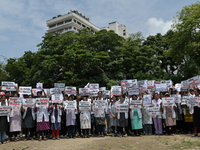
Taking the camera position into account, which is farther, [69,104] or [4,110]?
[69,104]

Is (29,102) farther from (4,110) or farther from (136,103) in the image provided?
(136,103)

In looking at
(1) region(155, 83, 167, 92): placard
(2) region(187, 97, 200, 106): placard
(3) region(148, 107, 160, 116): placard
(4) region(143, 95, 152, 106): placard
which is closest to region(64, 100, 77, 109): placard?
(4) region(143, 95, 152, 106): placard

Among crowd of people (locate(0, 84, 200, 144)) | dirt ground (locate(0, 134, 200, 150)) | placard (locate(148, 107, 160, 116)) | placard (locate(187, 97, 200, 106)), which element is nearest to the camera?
dirt ground (locate(0, 134, 200, 150))

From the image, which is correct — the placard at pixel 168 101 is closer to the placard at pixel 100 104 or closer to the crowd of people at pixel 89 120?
the crowd of people at pixel 89 120

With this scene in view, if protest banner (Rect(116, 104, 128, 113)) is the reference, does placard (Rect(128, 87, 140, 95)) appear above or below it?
above

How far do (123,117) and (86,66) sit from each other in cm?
1296

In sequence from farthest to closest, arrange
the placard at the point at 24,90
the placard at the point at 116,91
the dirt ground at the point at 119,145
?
the placard at the point at 116,91 < the placard at the point at 24,90 < the dirt ground at the point at 119,145

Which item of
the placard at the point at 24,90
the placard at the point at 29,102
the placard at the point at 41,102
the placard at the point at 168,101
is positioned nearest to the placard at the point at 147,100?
the placard at the point at 168,101

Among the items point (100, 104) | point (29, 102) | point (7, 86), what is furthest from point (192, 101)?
point (7, 86)

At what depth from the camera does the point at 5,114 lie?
788cm

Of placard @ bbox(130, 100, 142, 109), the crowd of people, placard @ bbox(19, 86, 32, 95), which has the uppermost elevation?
placard @ bbox(19, 86, 32, 95)

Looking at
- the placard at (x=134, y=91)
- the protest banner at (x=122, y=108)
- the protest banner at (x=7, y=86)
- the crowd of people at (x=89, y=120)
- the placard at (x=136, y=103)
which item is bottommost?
the crowd of people at (x=89, y=120)

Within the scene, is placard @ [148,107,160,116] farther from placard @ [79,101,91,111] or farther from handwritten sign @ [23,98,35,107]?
handwritten sign @ [23,98,35,107]

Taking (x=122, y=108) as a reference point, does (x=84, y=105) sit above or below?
above
